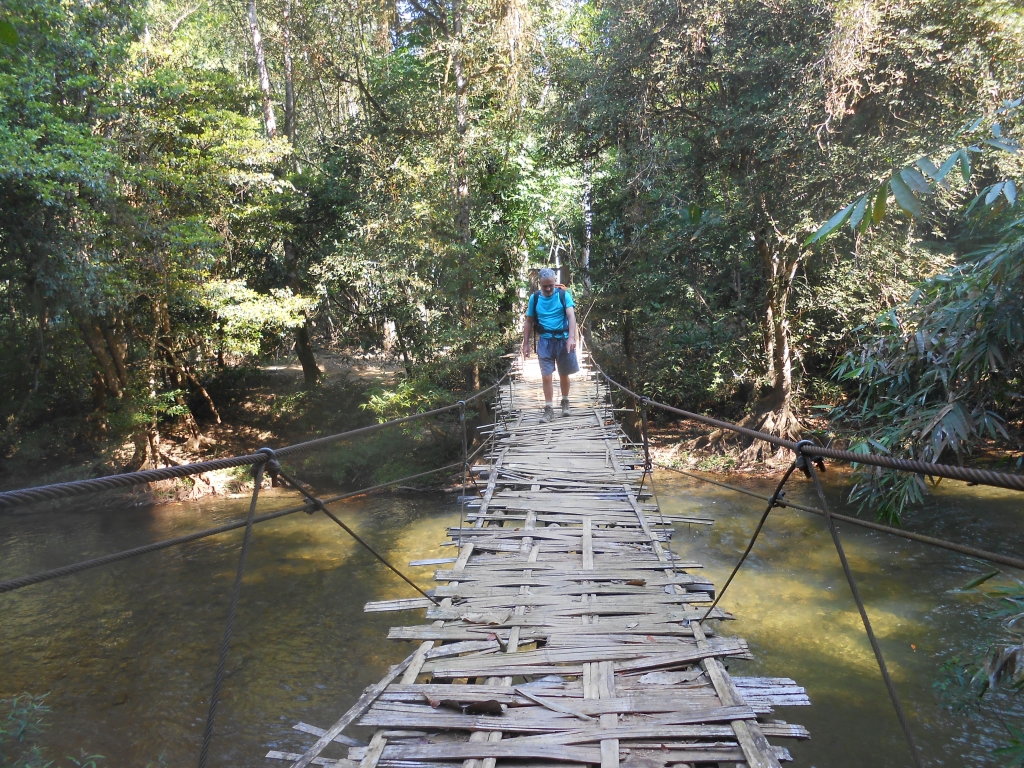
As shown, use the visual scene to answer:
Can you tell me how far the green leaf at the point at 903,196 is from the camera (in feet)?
3.46

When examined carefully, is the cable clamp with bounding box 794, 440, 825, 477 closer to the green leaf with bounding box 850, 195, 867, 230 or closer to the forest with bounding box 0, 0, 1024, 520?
the green leaf with bounding box 850, 195, 867, 230

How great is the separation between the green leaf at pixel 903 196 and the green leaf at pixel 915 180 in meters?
0.01

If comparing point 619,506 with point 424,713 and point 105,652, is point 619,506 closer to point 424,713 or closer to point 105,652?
point 424,713

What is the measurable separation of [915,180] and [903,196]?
101 millimetres

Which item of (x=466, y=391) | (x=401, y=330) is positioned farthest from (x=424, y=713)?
(x=401, y=330)

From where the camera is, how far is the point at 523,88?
10242mm

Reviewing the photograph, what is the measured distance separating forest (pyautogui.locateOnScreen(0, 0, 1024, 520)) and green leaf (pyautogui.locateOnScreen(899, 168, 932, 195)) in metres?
5.73

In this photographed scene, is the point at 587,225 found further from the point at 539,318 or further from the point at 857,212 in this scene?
the point at 857,212

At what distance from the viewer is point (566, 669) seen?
2.14 metres

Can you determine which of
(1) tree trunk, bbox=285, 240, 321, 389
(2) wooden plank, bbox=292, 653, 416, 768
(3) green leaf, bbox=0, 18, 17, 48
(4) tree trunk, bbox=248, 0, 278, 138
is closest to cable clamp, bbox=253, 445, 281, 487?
(2) wooden plank, bbox=292, 653, 416, 768

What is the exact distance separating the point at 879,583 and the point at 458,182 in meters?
Answer: 7.81

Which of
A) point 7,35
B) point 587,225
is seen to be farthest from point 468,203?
point 7,35

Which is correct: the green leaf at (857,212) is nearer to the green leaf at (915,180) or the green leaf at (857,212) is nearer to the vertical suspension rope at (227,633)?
the green leaf at (915,180)

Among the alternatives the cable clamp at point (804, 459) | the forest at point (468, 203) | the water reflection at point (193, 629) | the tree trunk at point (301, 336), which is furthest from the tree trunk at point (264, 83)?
the cable clamp at point (804, 459)
